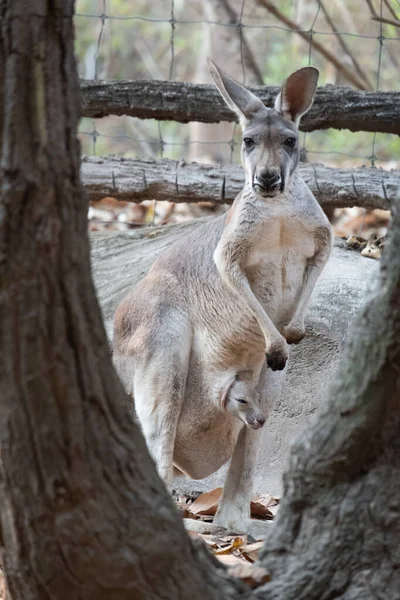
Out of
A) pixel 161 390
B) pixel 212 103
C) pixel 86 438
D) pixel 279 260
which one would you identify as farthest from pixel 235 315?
pixel 86 438

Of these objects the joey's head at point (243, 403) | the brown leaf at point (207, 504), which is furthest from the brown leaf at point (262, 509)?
the joey's head at point (243, 403)

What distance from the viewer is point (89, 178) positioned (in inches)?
231

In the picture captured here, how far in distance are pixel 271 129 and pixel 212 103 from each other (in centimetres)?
143

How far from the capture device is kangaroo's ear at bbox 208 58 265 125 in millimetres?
4469

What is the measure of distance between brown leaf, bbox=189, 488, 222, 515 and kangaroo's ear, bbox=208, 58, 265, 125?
172 centimetres

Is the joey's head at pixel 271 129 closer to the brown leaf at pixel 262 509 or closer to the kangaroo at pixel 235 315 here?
the kangaroo at pixel 235 315

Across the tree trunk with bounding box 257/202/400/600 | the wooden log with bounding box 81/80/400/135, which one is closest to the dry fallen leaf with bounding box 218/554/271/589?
the tree trunk with bounding box 257/202/400/600

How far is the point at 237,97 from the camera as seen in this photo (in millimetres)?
4500

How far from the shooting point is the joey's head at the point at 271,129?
413cm

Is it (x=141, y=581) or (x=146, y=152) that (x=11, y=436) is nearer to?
(x=141, y=581)

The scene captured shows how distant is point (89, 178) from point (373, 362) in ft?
12.8

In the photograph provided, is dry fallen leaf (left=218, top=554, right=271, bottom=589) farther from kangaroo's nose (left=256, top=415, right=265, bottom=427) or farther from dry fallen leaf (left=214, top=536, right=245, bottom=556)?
kangaroo's nose (left=256, top=415, right=265, bottom=427)

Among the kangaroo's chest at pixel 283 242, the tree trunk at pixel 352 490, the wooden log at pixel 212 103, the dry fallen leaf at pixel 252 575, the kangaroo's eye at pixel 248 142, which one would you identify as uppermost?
the wooden log at pixel 212 103

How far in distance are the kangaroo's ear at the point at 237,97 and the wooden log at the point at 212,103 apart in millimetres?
1142
